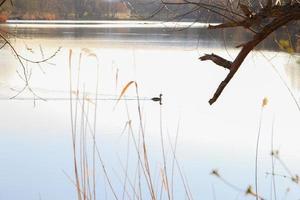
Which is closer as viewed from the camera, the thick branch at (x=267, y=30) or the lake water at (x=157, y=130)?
the thick branch at (x=267, y=30)

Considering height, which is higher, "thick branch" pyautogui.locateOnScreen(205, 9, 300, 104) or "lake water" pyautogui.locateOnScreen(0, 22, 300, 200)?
"thick branch" pyautogui.locateOnScreen(205, 9, 300, 104)

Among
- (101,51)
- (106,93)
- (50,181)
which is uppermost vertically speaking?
(101,51)

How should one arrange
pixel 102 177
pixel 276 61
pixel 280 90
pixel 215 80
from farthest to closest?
pixel 276 61 < pixel 215 80 < pixel 280 90 < pixel 102 177

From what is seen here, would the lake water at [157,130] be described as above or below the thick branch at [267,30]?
below

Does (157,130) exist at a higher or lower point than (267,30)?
lower

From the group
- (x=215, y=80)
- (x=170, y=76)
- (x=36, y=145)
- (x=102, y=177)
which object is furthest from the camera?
(x=170, y=76)

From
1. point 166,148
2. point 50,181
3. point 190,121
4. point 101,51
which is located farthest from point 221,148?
point 101,51

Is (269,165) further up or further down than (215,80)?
further down

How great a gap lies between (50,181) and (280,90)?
4297 mm

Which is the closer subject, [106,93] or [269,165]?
[269,165]

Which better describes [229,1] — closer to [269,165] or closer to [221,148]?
[269,165]

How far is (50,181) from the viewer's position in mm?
4047

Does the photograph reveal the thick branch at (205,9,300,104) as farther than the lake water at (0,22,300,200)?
No

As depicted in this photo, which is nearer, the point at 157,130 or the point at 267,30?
the point at 267,30
